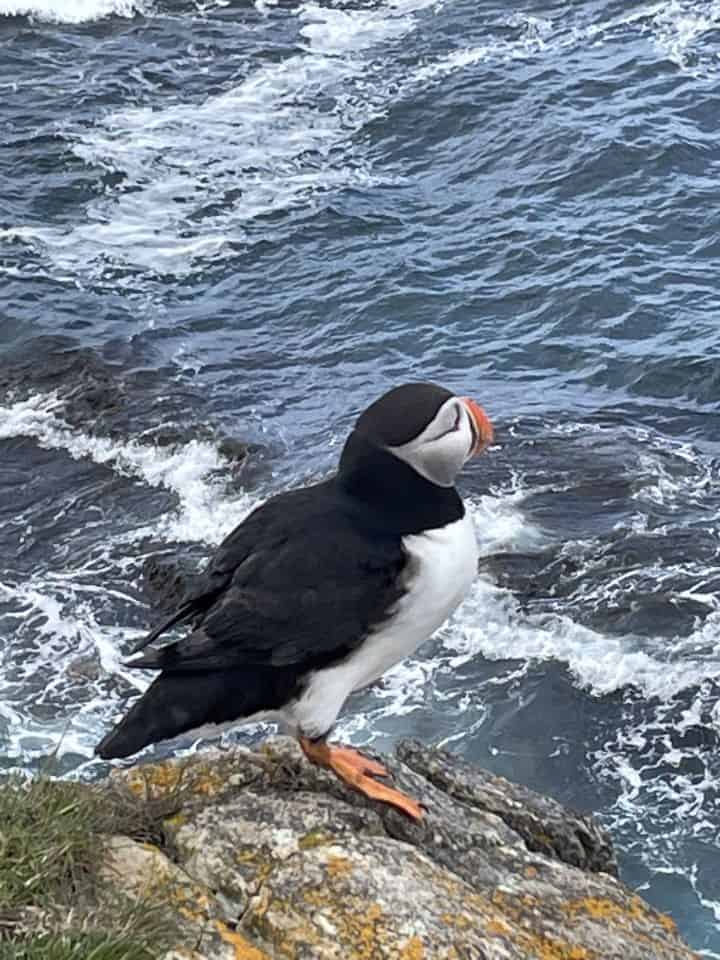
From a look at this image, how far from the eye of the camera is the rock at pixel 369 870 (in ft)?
14.3

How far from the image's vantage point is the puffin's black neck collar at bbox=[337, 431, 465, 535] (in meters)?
5.28

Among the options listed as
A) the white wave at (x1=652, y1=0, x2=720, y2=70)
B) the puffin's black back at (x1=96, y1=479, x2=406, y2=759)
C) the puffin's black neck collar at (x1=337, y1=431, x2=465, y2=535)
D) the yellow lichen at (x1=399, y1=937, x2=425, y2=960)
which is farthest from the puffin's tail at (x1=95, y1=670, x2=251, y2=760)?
the white wave at (x1=652, y1=0, x2=720, y2=70)

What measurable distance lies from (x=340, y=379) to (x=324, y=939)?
10.5m

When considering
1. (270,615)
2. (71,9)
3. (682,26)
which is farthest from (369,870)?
(71,9)

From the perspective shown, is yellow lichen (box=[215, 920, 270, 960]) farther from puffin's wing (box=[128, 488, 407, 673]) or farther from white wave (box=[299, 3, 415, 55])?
white wave (box=[299, 3, 415, 55])

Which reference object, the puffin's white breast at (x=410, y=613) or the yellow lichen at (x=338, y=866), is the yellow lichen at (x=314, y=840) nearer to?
the yellow lichen at (x=338, y=866)

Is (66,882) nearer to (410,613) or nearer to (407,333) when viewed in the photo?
A: (410,613)

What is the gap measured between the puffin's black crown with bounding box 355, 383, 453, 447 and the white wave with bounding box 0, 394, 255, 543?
6575mm

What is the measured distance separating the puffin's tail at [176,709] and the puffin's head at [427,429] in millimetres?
872

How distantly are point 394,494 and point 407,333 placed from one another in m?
10.1

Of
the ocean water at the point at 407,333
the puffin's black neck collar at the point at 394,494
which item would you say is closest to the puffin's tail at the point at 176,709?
the puffin's black neck collar at the point at 394,494

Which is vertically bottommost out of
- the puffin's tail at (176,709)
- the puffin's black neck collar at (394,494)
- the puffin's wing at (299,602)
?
the puffin's tail at (176,709)

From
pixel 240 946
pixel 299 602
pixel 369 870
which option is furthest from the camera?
pixel 299 602

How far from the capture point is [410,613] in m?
5.25
